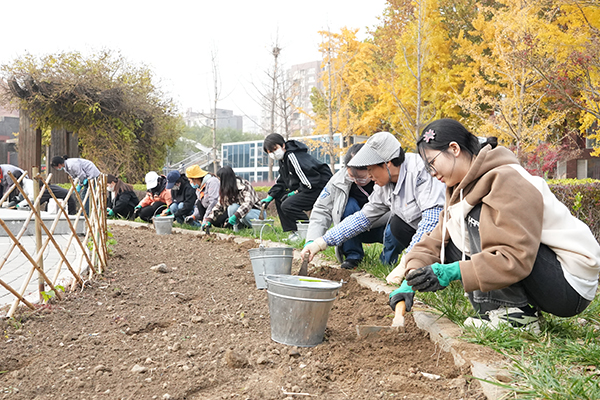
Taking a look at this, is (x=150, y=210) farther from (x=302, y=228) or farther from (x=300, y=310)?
(x=300, y=310)

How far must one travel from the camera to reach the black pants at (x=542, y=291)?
6.42 ft

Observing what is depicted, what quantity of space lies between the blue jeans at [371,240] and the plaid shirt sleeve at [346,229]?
24 centimetres

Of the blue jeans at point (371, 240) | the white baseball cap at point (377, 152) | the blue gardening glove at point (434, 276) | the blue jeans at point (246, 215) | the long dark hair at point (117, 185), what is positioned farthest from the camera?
the long dark hair at point (117, 185)

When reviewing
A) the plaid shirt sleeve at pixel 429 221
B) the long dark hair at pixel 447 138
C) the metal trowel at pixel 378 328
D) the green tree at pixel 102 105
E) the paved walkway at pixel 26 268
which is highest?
the green tree at pixel 102 105

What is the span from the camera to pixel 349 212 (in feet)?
14.0

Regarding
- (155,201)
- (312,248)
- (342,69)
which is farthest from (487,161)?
(342,69)

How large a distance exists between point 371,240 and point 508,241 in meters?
2.47

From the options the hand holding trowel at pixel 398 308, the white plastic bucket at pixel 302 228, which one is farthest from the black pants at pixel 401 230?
the white plastic bucket at pixel 302 228

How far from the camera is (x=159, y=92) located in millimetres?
16469

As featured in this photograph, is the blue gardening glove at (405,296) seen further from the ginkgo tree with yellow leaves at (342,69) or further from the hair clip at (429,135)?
the ginkgo tree with yellow leaves at (342,69)

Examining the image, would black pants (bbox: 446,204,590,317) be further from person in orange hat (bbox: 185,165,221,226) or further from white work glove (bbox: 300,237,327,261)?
person in orange hat (bbox: 185,165,221,226)

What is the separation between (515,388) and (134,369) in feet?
4.95

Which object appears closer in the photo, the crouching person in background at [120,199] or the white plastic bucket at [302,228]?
the white plastic bucket at [302,228]

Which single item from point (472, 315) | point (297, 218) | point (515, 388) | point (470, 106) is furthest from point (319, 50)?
point (515, 388)
